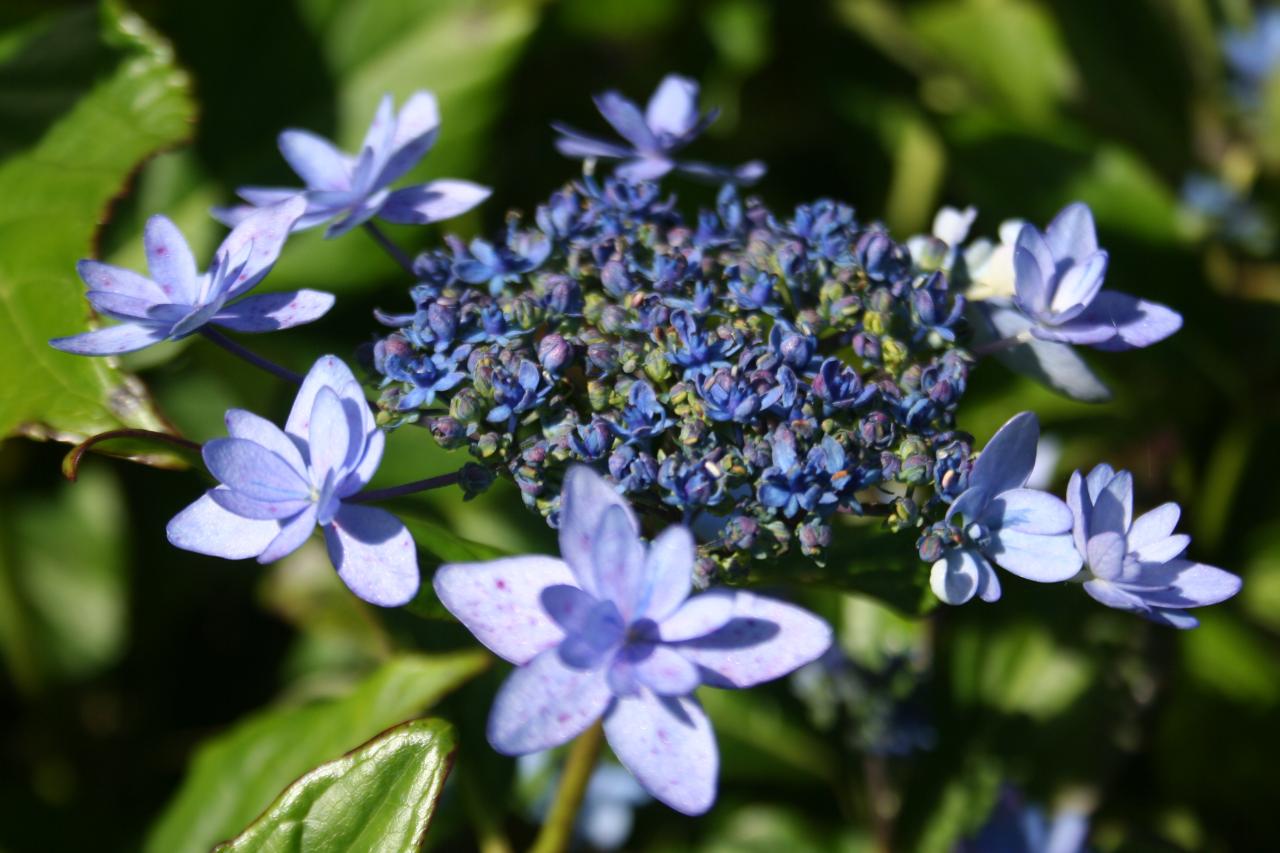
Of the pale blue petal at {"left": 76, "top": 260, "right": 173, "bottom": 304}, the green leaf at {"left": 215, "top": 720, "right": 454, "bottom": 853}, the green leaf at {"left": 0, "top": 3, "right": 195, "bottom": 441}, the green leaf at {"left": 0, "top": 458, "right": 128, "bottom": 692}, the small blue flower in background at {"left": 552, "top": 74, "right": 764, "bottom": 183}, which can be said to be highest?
the small blue flower in background at {"left": 552, "top": 74, "right": 764, "bottom": 183}

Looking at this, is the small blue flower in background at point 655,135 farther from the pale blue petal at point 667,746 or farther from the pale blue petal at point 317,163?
the pale blue petal at point 667,746

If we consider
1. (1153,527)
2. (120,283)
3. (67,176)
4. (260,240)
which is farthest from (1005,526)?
(67,176)

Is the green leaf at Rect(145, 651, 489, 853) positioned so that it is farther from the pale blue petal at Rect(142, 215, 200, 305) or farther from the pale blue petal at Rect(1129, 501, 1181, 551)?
the pale blue petal at Rect(1129, 501, 1181, 551)

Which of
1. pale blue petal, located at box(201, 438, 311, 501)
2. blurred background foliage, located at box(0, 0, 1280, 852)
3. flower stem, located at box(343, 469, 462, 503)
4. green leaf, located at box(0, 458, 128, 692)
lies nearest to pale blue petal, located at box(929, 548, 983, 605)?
flower stem, located at box(343, 469, 462, 503)

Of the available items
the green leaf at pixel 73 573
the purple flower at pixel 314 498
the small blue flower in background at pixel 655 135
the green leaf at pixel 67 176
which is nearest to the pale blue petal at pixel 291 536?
the purple flower at pixel 314 498

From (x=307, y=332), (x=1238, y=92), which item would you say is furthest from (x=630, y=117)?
(x=1238, y=92)
